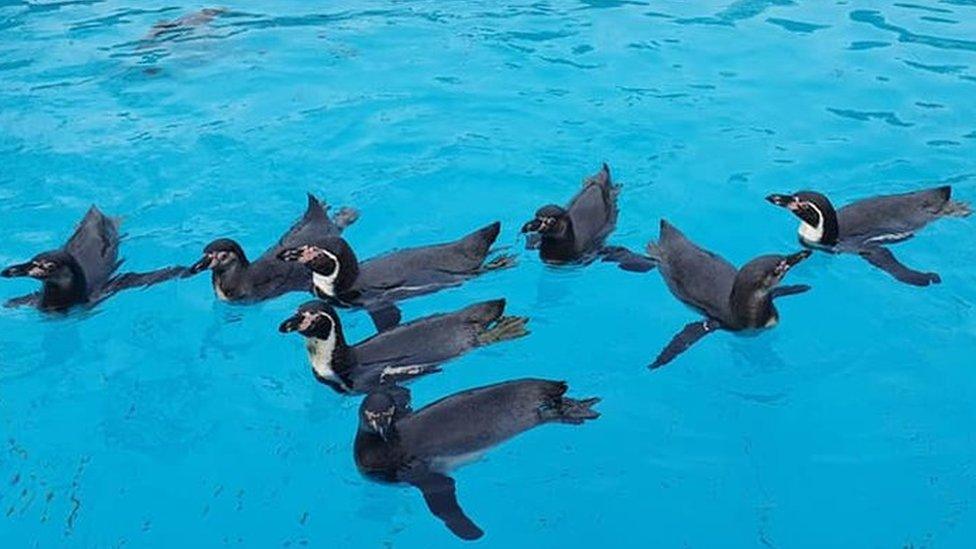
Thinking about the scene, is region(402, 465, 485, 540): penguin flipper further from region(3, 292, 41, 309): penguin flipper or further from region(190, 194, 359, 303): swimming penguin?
region(3, 292, 41, 309): penguin flipper

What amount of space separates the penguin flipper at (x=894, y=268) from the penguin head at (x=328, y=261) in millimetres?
3176

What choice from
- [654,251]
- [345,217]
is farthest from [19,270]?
[654,251]

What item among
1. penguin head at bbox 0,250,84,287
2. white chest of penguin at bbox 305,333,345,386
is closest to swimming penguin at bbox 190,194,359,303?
penguin head at bbox 0,250,84,287

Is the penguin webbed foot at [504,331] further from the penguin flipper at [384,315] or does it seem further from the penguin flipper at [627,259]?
the penguin flipper at [627,259]

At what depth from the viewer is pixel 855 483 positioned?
5.62m

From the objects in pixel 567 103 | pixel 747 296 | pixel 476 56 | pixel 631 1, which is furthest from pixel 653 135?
pixel 631 1

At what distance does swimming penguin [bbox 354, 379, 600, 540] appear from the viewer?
5.32 m

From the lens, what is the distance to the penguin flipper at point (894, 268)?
23.6 ft

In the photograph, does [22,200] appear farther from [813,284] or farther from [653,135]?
[813,284]

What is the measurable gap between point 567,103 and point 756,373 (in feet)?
14.3

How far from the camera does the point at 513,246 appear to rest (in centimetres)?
783

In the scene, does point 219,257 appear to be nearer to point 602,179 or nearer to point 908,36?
point 602,179

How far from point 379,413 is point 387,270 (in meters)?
1.97

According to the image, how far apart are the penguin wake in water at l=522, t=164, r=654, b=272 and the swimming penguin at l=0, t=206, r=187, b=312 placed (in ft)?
7.33
